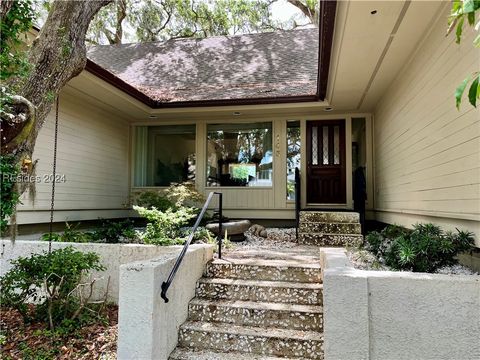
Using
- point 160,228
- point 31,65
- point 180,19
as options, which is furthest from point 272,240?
point 180,19

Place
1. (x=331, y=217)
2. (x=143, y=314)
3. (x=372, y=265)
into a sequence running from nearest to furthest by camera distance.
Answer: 1. (x=143, y=314)
2. (x=372, y=265)
3. (x=331, y=217)

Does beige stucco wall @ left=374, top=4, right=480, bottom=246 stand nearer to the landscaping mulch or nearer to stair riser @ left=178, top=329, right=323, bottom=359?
stair riser @ left=178, top=329, right=323, bottom=359

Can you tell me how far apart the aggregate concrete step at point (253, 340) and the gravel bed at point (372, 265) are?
1.18 meters

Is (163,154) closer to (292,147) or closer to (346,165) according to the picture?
(292,147)

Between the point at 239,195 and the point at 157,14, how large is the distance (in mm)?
10886

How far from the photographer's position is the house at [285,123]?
11.8ft

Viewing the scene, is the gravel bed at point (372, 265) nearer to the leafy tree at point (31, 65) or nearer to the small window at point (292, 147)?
the small window at point (292, 147)

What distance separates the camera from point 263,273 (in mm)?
3504

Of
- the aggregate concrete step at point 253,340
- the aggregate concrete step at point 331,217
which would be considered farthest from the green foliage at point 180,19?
the aggregate concrete step at point 253,340

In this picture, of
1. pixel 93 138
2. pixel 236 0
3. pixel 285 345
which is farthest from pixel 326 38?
pixel 236 0

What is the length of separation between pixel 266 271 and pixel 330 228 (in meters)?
2.58

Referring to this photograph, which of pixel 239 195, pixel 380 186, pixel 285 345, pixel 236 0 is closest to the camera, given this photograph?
pixel 285 345

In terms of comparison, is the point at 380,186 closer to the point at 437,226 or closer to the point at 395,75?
the point at 395,75

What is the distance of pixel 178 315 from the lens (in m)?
2.93
